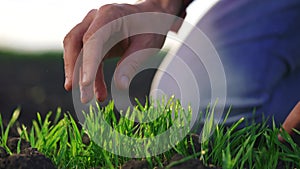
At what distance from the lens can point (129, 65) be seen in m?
2.09

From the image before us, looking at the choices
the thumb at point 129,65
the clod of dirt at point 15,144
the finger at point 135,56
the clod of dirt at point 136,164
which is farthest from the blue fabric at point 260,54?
the clod of dirt at point 136,164

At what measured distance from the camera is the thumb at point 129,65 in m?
1.99

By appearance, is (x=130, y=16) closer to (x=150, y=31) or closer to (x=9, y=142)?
(x=150, y=31)

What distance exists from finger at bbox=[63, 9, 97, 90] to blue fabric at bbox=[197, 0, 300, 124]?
4.37 ft

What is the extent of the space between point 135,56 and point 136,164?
0.58m

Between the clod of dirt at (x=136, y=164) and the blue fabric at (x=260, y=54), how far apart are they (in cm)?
160

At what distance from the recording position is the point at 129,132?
1845 millimetres

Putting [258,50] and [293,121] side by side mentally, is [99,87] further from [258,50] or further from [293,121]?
[258,50]

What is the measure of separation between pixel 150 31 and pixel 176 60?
1.08 metres

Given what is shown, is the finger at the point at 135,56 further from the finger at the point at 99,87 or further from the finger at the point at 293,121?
the finger at the point at 293,121

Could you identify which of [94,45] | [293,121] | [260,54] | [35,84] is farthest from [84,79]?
[35,84]

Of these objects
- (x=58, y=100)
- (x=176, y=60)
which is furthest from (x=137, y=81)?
(x=176, y=60)

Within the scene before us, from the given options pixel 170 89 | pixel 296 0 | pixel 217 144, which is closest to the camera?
pixel 217 144

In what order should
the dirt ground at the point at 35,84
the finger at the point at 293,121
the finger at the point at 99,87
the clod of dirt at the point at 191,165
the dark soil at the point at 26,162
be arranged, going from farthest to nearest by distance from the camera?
the dirt ground at the point at 35,84, the finger at the point at 99,87, the finger at the point at 293,121, the dark soil at the point at 26,162, the clod of dirt at the point at 191,165
